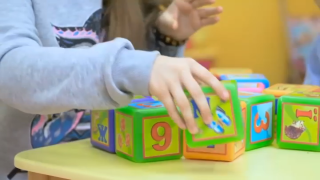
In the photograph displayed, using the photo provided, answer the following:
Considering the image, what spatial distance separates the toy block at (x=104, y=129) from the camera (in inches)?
22.6

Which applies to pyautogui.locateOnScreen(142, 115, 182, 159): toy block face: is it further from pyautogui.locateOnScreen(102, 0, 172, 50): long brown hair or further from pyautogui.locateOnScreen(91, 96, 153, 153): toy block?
pyautogui.locateOnScreen(102, 0, 172, 50): long brown hair

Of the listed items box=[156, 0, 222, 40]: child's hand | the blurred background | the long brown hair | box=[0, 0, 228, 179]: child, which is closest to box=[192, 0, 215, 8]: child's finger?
box=[156, 0, 222, 40]: child's hand

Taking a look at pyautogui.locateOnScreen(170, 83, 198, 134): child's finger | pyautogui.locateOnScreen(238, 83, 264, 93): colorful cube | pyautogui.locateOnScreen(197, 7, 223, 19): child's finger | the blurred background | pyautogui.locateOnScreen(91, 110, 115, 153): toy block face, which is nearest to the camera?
pyautogui.locateOnScreen(170, 83, 198, 134): child's finger

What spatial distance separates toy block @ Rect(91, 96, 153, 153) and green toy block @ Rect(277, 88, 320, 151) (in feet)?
0.59

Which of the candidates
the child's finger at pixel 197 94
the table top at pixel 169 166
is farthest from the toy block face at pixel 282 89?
the child's finger at pixel 197 94

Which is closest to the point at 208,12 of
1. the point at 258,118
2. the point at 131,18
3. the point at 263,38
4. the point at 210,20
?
the point at 210,20

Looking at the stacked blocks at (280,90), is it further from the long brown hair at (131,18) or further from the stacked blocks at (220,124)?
the long brown hair at (131,18)

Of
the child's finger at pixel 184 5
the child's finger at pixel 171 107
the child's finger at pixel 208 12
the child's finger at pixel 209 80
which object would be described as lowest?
the child's finger at pixel 171 107

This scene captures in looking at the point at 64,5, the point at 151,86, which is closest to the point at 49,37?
the point at 64,5

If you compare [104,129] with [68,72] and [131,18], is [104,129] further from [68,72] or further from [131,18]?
[131,18]

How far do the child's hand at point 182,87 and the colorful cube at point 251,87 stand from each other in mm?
217

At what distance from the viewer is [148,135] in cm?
53

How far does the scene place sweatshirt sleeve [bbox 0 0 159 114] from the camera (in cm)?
50

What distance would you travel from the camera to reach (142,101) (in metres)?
0.59
